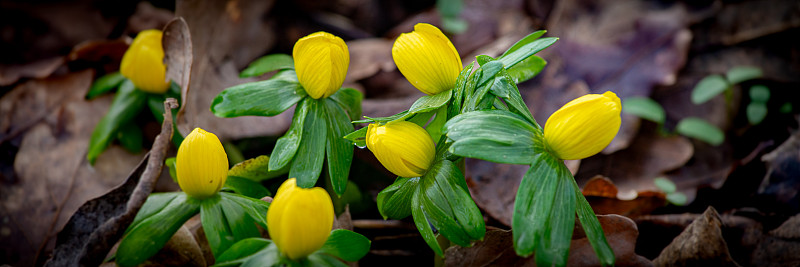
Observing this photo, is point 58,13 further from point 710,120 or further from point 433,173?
point 710,120

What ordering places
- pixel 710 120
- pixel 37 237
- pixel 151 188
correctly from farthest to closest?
pixel 710 120
pixel 37 237
pixel 151 188

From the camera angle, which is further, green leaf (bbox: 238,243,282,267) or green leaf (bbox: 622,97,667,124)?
green leaf (bbox: 622,97,667,124)

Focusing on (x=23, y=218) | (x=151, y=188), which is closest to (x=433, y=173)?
(x=151, y=188)

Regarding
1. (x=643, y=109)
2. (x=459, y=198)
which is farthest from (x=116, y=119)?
(x=643, y=109)

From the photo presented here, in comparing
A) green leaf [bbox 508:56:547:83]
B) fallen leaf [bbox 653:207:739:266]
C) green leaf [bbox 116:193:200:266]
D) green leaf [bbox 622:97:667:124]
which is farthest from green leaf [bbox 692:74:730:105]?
green leaf [bbox 116:193:200:266]

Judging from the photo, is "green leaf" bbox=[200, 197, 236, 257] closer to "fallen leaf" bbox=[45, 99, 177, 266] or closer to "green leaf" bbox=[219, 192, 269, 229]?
"green leaf" bbox=[219, 192, 269, 229]
